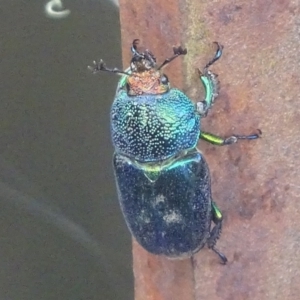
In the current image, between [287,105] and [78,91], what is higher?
[287,105]

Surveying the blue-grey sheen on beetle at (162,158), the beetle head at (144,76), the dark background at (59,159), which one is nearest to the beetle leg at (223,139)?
the blue-grey sheen on beetle at (162,158)

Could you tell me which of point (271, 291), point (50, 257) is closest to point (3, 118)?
point (50, 257)

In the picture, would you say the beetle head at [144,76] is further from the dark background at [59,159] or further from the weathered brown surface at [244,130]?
the dark background at [59,159]

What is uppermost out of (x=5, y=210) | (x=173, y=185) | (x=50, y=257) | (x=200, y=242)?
(x=173, y=185)

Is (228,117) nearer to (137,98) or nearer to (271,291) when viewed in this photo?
(137,98)

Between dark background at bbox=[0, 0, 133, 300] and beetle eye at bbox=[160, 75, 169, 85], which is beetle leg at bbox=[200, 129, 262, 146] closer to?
beetle eye at bbox=[160, 75, 169, 85]

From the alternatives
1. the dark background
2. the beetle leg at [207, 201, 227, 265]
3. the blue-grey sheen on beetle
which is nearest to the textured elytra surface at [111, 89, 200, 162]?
the blue-grey sheen on beetle

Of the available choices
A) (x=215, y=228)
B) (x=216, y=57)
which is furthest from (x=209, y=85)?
(x=215, y=228)
